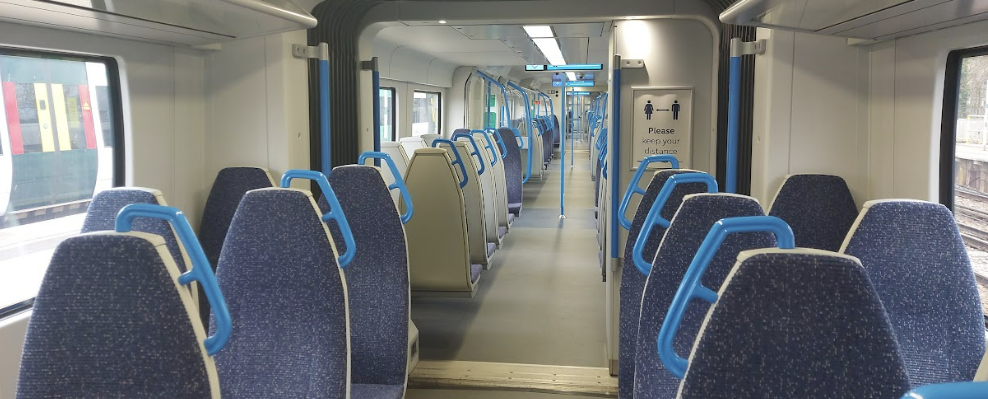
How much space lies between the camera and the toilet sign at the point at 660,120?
14.3 ft

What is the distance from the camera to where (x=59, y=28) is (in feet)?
9.72

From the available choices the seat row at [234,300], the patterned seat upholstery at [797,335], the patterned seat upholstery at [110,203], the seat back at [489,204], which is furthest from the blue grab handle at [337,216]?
the seat back at [489,204]

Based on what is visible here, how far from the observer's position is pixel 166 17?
9.36 ft

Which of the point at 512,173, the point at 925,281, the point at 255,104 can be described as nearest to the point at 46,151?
the point at 255,104

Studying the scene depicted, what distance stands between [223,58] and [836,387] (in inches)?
139

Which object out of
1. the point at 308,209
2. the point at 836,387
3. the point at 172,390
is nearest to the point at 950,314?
the point at 836,387

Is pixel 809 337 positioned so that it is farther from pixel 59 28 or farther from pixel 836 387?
pixel 59 28

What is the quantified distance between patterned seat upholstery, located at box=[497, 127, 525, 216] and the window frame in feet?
19.9

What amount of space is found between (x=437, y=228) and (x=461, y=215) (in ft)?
0.63

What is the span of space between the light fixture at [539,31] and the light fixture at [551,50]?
315mm

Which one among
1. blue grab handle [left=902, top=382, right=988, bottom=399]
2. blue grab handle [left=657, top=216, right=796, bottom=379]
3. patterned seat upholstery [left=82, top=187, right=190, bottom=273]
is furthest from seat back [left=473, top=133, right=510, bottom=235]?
blue grab handle [left=902, top=382, right=988, bottom=399]

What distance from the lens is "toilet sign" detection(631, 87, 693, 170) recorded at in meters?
4.36

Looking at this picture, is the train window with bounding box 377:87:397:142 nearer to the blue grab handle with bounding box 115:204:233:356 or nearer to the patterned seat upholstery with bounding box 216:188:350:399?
the patterned seat upholstery with bounding box 216:188:350:399

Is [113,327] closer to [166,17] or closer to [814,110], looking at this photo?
[166,17]
